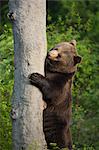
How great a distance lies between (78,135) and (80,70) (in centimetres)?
173

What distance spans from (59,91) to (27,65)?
73 centimetres

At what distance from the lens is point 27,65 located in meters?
6.27

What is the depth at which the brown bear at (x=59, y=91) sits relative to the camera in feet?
22.1

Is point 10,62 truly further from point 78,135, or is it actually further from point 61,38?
point 61,38

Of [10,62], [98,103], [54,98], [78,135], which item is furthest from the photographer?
[98,103]

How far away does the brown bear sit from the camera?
22.1 ft

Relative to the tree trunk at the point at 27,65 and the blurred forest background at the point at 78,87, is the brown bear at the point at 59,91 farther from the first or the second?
the blurred forest background at the point at 78,87

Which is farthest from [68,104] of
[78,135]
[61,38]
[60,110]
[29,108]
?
[61,38]

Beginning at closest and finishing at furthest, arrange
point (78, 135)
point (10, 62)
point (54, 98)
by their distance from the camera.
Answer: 1. point (54, 98)
2. point (10, 62)
3. point (78, 135)

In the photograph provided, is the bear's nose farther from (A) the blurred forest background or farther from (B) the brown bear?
(A) the blurred forest background

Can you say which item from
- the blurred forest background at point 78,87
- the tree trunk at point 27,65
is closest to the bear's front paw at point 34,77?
the tree trunk at point 27,65

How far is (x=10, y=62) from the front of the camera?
8438 mm

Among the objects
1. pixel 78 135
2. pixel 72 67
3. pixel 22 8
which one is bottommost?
pixel 78 135

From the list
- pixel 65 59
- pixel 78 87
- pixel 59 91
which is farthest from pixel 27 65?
pixel 78 87
